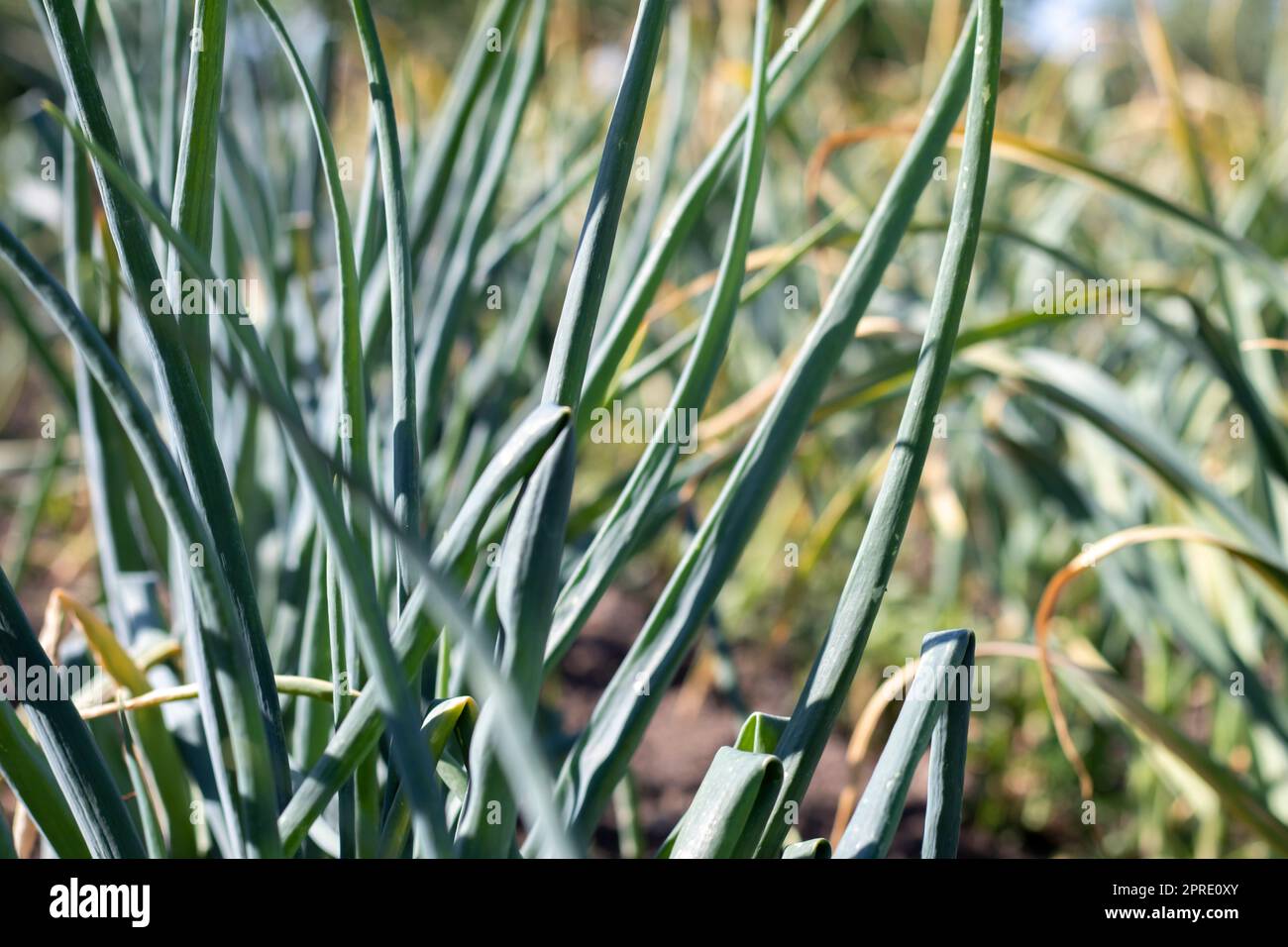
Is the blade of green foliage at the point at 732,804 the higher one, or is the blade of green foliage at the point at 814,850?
the blade of green foliage at the point at 732,804

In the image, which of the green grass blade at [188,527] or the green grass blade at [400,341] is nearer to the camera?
the green grass blade at [188,527]

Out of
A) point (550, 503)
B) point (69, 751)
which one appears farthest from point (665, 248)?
point (69, 751)

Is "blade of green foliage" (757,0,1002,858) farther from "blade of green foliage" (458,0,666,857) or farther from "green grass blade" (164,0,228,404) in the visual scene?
"green grass blade" (164,0,228,404)

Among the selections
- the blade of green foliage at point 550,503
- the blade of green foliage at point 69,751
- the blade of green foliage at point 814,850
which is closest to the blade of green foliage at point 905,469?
the blade of green foliage at point 814,850

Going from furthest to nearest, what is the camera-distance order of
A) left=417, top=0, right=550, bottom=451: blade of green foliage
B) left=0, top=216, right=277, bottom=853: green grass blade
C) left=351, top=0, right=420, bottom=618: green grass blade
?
left=417, top=0, right=550, bottom=451: blade of green foliage → left=351, top=0, right=420, bottom=618: green grass blade → left=0, top=216, right=277, bottom=853: green grass blade

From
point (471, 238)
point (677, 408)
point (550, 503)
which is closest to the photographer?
point (550, 503)

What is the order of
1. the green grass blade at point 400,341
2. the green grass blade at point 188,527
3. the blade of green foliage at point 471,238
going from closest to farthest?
1. the green grass blade at point 188,527
2. the green grass blade at point 400,341
3. the blade of green foliage at point 471,238

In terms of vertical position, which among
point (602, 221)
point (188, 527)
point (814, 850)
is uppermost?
point (602, 221)

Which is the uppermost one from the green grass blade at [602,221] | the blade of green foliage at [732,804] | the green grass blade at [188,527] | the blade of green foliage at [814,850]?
the green grass blade at [602,221]

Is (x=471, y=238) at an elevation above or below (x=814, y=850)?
above

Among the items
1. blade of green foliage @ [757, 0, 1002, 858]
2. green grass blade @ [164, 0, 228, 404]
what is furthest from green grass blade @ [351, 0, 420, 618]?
blade of green foliage @ [757, 0, 1002, 858]

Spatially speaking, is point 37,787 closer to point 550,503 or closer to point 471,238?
point 550,503

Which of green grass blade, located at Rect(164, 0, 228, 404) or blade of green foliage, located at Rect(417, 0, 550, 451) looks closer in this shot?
green grass blade, located at Rect(164, 0, 228, 404)

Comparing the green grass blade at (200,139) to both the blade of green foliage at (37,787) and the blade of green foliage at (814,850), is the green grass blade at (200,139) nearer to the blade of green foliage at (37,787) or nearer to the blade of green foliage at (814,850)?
A: the blade of green foliage at (37,787)
